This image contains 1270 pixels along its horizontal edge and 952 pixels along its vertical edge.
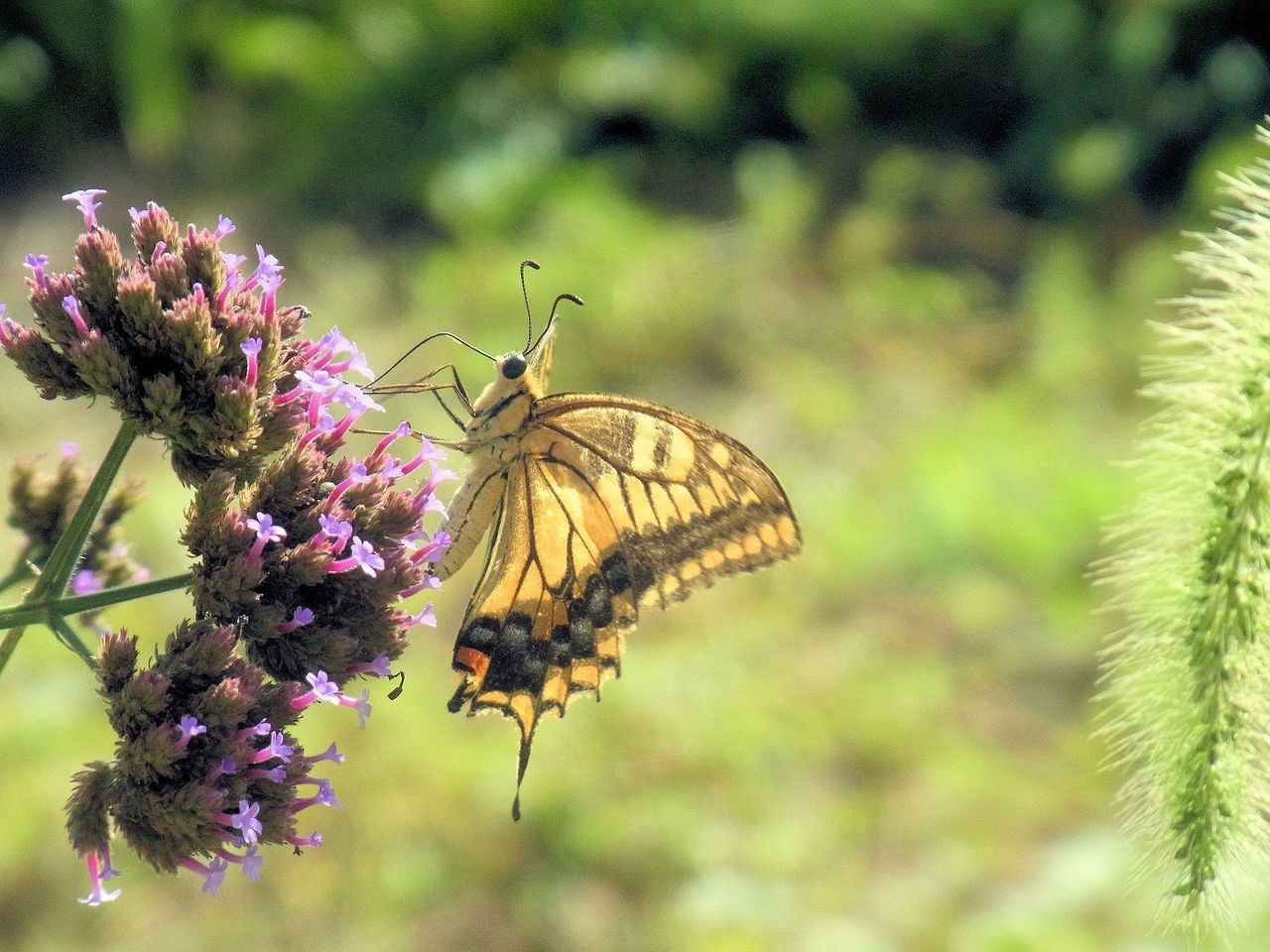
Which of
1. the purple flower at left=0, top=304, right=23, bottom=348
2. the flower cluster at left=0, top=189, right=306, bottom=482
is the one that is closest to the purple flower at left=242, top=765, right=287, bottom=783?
the flower cluster at left=0, top=189, right=306, bottom=482

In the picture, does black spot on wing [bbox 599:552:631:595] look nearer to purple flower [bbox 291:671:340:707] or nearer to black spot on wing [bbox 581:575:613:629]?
black spot on wing [bbox 581:575:613:629]

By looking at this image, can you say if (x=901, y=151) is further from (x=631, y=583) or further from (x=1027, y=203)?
(x=631, y=583)

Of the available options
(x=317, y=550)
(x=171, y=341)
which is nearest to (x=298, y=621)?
(x=317, y=550)

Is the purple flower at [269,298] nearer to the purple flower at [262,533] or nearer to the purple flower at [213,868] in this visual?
the purple flower at [262,533]

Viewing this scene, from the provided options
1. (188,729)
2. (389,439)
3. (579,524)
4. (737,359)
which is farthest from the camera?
(737,359)

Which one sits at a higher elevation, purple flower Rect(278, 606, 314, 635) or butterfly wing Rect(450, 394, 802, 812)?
butterfly wing Rect(450, 394, 802, 812)

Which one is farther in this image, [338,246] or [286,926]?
[338,246]

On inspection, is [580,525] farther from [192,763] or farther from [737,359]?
[737,359]

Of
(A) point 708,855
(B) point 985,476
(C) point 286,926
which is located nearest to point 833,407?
(B) point 985,476
